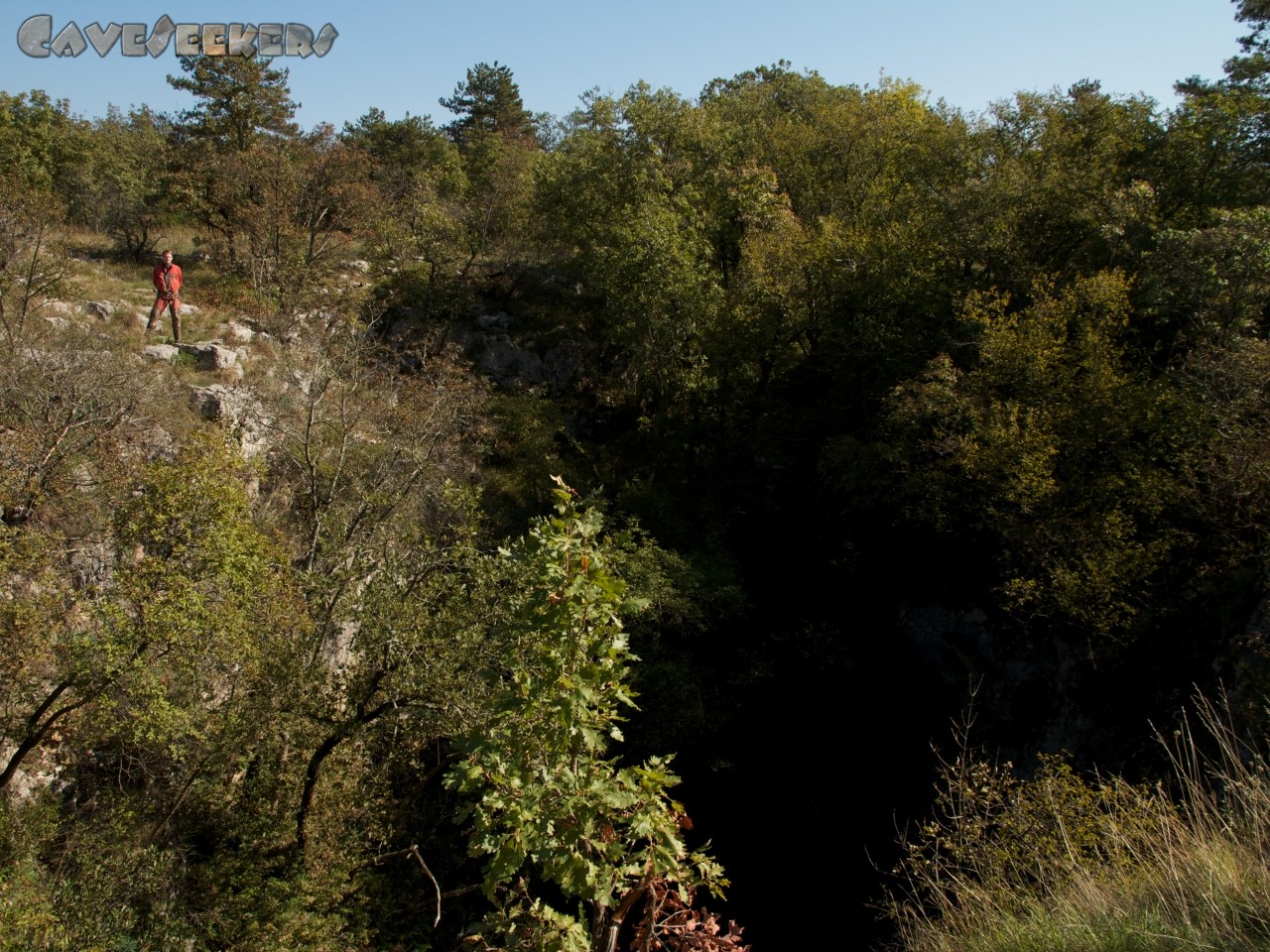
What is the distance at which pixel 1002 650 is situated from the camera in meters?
14.3

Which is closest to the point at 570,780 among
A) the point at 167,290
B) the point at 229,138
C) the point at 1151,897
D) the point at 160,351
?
the point at 1151,897

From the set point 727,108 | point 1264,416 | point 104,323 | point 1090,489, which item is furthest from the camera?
point 727,108

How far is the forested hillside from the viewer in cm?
828

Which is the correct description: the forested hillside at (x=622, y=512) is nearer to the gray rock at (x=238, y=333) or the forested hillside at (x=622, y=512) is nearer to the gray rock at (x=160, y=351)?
the gray rock at (x=160, y=351)

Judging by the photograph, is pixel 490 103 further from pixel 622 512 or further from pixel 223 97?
pixel 622 512

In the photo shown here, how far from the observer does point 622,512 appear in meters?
19.0

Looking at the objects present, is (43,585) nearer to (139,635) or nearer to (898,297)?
(139,635)

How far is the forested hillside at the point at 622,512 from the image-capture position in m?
8.28

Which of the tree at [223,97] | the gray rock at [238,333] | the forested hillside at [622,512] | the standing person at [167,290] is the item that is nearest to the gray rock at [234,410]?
the forested hillside at [622,512]

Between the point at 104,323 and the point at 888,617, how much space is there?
1893 centimetres

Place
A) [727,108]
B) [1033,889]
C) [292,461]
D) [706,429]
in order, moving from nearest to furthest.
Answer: [1033,889] → [292,461] → [706,429] → [727,108]

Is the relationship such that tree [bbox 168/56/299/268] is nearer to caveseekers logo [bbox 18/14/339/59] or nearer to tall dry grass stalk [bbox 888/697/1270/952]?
caveseekers logo [bbox 18/14/339/59]

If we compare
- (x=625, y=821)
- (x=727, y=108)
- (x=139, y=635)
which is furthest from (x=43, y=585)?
(x=727, y=108)

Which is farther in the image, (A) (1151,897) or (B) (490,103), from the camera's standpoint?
(B) (490,103)
